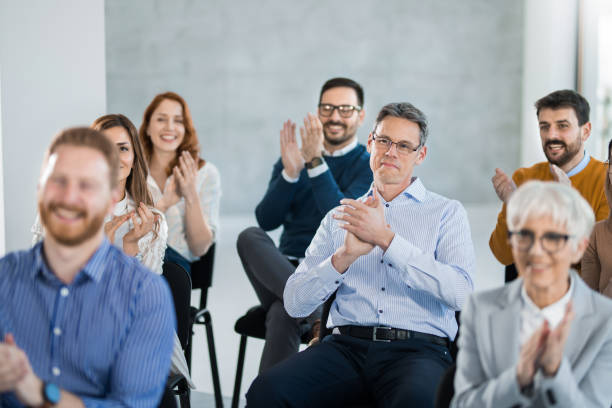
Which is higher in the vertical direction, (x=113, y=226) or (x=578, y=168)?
(x=578, y=168)

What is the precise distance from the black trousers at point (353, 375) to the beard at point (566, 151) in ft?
4.20

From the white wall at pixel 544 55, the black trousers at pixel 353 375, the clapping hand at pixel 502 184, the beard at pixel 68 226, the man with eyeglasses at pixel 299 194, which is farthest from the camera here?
the white wall at pixel 544 55

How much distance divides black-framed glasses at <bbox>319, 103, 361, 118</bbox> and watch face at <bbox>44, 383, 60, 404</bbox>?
2.68 meters

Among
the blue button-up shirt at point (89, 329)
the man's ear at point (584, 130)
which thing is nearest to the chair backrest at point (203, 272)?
the man's ear at point (584, 130)

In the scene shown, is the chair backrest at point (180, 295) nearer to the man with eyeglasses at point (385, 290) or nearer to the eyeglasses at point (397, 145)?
the man with eyeglasses at point (385, 290)

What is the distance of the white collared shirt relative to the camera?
1.46 metres

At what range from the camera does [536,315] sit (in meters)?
1.46

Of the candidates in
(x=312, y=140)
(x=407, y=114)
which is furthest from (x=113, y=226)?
(x=312, y=140)

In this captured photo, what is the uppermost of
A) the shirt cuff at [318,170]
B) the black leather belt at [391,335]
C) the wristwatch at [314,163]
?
the wristwatch at [314,163]

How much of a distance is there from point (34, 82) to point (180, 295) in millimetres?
1341

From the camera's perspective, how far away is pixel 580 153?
3.12 m

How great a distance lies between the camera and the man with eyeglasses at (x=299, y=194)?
9.81ft

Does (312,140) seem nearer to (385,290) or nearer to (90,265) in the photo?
(385,290)

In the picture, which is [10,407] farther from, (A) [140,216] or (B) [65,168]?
(A) [140,216]
